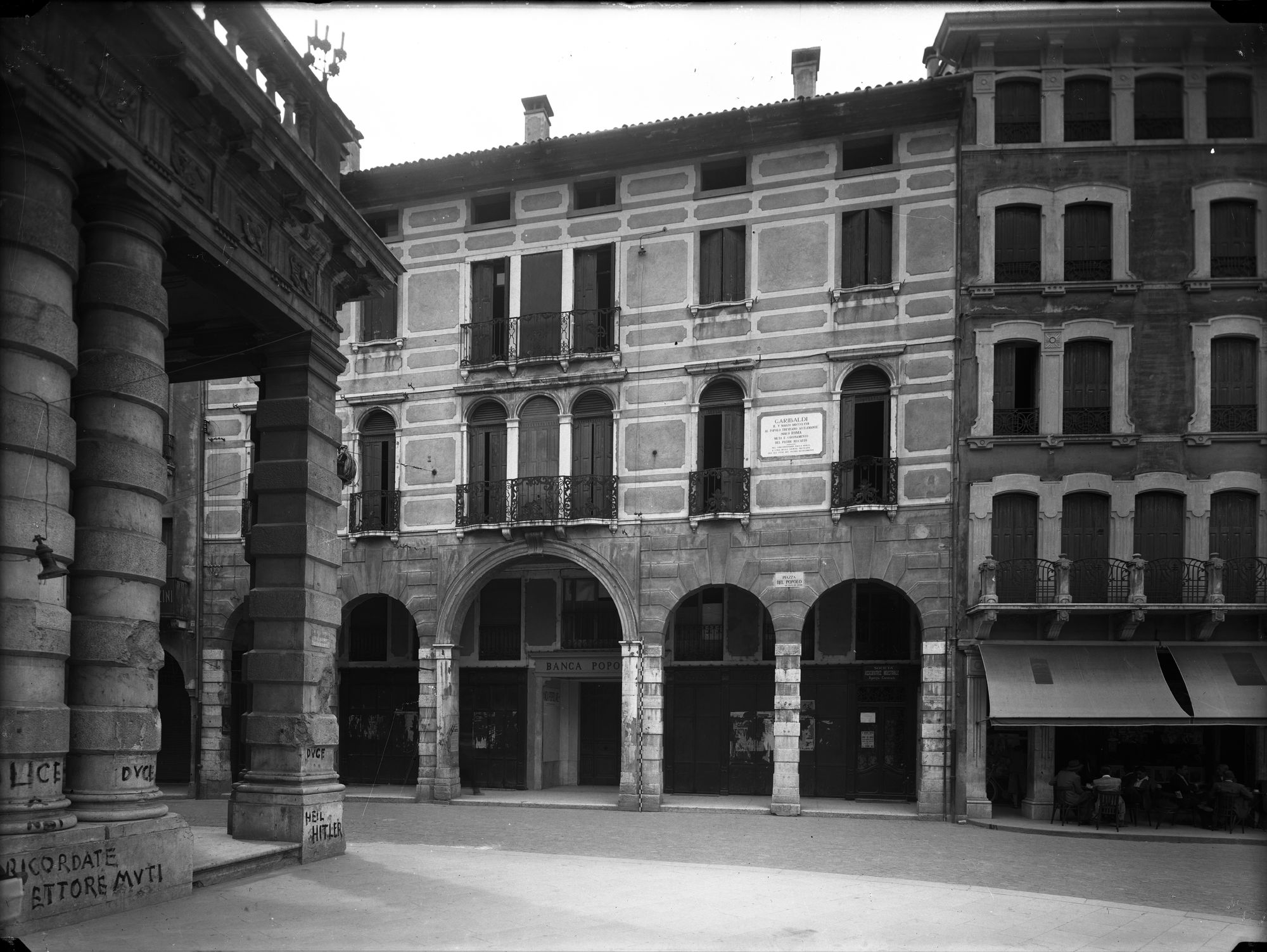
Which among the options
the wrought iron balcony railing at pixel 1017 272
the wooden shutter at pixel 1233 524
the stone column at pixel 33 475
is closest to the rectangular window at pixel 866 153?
the wrought iron balcony railing at pixel 1017 272

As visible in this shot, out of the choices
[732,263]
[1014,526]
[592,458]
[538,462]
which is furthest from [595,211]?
[1014,526]

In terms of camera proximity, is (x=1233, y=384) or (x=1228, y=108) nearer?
(x=1233, y=384)

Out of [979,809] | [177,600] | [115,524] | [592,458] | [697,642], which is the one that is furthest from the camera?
[177,600]

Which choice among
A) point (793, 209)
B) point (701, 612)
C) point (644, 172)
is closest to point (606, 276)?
point (644, 172)

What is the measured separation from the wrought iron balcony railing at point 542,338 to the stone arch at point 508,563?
449 cm

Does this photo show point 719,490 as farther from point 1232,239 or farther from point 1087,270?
point 1232,239

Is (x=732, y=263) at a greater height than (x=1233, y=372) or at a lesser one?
greater

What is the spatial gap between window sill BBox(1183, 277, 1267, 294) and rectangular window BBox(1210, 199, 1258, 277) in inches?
10.3

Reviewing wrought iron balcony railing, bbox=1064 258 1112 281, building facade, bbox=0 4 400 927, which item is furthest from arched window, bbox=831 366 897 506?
building facade, bbox=0 4 400 927

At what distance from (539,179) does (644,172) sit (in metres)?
2.74

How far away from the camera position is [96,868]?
10398 mm

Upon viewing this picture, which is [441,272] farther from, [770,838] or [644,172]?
[770,838]

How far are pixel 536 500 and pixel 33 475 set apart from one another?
727 inches

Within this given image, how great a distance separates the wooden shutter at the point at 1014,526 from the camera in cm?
2491
